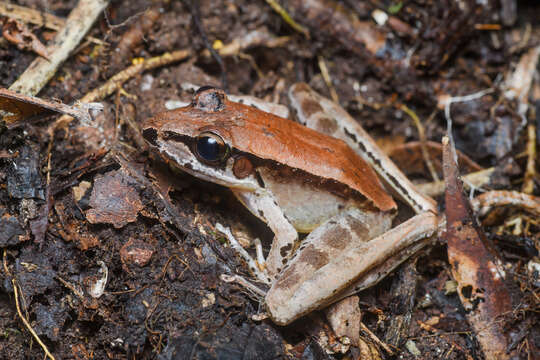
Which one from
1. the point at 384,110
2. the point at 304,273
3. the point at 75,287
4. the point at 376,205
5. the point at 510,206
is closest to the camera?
the point at 75,287

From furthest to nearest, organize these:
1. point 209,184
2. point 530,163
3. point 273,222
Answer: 1. point 530,163
2. point 209,184
3. point 273,222

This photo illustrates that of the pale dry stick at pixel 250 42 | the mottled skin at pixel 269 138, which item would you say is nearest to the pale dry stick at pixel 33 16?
the pale dry stick at pixel 250 42

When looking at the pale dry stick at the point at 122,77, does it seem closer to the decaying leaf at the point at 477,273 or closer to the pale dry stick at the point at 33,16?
the pale dry stick at the point at 33,16

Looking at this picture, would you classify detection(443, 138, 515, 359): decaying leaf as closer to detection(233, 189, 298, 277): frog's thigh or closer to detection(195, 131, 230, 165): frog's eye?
detection(233, 189, 298, 277): frog's thigh

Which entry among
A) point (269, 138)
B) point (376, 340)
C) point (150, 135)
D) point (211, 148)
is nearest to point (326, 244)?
point (376, 340)

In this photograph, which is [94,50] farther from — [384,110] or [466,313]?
[466,313]

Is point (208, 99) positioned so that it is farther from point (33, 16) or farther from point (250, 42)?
point (33, 16)

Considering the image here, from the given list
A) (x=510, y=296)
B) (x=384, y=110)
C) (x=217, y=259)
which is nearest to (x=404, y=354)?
(x=510, y=296)
